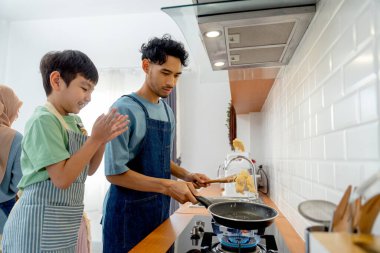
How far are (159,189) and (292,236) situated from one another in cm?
47

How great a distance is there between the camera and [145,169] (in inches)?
44.4

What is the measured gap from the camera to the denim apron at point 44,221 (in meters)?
0.87

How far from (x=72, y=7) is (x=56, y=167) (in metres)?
2.49

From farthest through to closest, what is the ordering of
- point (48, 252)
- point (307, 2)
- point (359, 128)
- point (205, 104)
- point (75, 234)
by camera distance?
1. point (205, 104)
2. point (75, 234)
3. point (48, 252)
4. point (307, 2)
5. point (359, 128)

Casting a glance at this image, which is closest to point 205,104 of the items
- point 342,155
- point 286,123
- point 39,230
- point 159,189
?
point 286,123

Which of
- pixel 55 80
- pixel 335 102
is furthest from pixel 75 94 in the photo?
pixel 335 102

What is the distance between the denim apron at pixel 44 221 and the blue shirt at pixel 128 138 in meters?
0.16

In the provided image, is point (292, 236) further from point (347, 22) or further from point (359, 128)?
point (347, 22)

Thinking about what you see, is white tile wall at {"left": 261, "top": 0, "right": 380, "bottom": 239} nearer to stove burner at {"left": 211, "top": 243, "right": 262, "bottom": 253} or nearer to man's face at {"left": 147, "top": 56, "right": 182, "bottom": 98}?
stove burner at {"left": 211, "top": 243, "right": 262, "bottom": 253}

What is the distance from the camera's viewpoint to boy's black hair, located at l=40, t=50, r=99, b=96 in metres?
1.01

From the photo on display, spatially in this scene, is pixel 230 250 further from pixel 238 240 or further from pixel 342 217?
pixel 342 217

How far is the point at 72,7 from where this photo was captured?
2.81 meters

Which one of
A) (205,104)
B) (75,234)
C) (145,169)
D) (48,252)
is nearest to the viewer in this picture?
(48,252)

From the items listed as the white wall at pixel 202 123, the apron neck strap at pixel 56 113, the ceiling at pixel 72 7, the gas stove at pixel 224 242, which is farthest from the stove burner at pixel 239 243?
the ceiling at pixel 72 7
